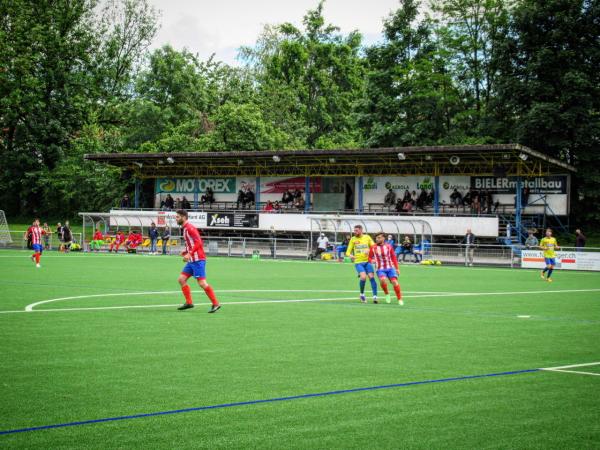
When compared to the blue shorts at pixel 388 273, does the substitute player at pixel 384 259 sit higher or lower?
higher

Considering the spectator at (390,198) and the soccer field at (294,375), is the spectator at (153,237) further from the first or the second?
the soccer field at (294,375)

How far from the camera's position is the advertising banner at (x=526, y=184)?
4775 cm

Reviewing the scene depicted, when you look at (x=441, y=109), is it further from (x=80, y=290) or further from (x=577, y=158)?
(x=80, y=290)

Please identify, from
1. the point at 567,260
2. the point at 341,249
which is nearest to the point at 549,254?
the point at 567,260

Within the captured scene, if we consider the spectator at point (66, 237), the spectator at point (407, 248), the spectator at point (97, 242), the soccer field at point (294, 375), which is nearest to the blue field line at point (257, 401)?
the soccer field at point (294, 375)

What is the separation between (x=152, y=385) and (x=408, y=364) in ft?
10.8

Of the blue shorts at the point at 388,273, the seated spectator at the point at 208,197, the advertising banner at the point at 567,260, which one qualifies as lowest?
the advertising banner at the point at 567,260

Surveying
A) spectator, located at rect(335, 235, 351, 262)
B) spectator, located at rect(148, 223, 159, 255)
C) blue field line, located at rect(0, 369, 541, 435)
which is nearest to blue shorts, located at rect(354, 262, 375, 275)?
blue field line, located at rect(0, 369, 541, 435)

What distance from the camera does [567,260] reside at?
1518 inches

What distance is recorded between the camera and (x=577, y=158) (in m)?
50.7

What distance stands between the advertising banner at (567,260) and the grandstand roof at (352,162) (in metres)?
6.77

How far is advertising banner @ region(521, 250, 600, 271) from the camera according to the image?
37875 mm

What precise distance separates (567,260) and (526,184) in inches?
423

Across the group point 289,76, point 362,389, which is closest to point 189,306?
point 362,389
